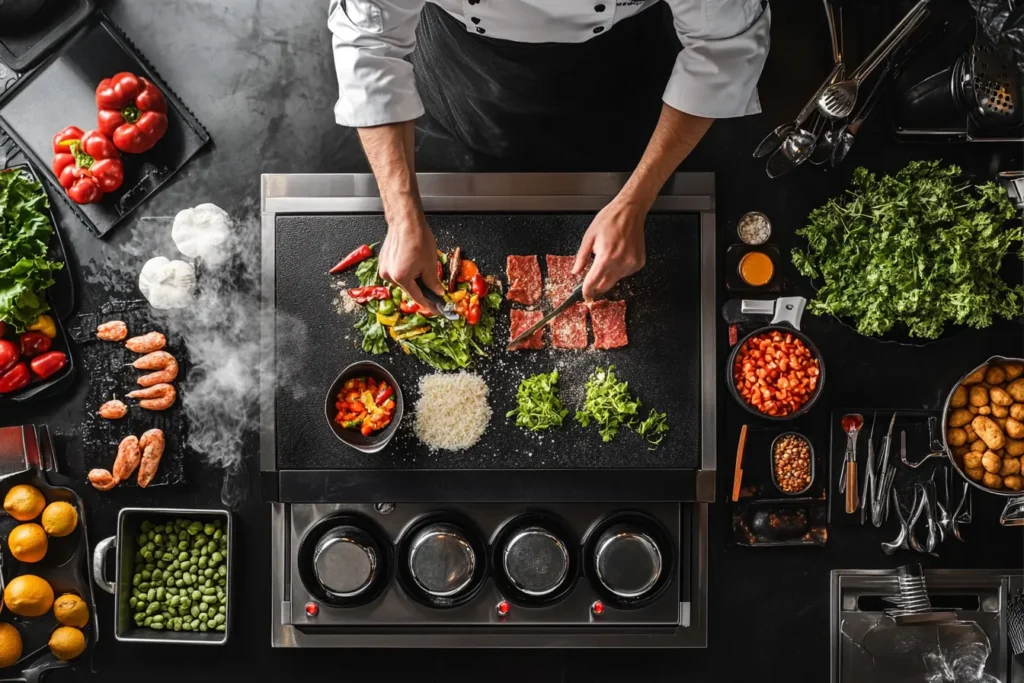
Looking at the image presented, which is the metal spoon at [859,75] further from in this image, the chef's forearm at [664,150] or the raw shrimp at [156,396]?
the raw shrimp at [156,396]

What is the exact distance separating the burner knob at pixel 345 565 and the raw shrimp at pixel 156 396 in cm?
86

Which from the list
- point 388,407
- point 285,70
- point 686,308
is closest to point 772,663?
point 686,308

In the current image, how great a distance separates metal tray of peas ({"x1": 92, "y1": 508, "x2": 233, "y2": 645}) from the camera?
2.73 meters

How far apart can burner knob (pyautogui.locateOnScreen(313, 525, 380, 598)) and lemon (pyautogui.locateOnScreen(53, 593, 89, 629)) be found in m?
1.00

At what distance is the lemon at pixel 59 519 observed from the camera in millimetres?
2701

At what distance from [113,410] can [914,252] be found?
3.04 m

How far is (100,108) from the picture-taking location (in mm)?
2748

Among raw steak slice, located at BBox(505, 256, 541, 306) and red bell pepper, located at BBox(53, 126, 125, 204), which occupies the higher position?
red bell pepper, located at BBox(53, 126, 125, 204)

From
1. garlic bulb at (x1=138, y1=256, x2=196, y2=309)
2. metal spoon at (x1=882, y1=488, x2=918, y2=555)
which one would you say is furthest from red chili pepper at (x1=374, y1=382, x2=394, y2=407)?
metal spoon at (x1=882, y1=488, x2=918, y2=555)

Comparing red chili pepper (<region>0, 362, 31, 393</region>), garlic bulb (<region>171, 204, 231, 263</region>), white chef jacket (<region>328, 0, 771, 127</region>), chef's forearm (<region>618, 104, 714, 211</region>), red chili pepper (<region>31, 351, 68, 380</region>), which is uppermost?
white chef jacket (<region>328, 0, 771, 127</region>)

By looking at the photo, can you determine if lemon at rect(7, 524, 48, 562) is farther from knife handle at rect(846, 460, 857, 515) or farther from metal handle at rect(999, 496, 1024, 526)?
metal handle at rect(999, 496, 1024, 526)

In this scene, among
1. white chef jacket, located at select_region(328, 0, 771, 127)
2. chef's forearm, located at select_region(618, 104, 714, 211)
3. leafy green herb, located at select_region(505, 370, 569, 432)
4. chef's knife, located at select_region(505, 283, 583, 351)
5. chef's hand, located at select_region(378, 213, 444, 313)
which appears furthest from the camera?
leafy green herb, located at select_region(505, 370, 569, 432)

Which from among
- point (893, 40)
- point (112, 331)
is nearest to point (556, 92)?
point (893, 40)

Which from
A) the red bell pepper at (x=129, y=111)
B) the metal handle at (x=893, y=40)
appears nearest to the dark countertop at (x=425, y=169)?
the red bell pepper at (x=129, y=111)
